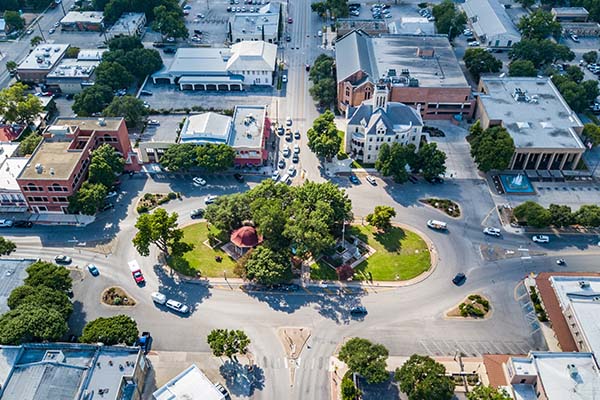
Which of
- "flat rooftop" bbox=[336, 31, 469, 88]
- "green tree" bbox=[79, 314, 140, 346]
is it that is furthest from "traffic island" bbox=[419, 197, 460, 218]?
"green tree" bbox=[79, 314, 140, 346]

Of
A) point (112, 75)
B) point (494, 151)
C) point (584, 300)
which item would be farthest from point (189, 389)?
point (112, 75)

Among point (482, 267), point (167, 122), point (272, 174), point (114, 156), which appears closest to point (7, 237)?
point (114, 156)

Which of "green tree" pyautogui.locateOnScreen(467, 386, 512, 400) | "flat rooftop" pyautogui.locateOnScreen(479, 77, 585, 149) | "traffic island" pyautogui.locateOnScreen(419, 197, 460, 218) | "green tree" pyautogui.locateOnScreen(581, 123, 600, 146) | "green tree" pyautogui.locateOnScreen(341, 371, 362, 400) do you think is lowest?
"traffic island" pyautogui.locateOnScreen(419, 197, 460, 218)

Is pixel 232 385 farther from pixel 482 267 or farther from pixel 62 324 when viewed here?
pixel 482 267

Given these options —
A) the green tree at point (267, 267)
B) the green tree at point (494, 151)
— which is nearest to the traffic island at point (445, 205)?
the green tree at point (494, 151)

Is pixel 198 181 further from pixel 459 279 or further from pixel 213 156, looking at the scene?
pixel 459 279

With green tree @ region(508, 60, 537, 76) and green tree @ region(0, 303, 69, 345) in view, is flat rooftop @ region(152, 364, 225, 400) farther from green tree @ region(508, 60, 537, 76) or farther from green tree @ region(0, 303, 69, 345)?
green tree @ region(508, 60, 537, 76)

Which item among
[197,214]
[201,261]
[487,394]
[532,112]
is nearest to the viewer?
[487,394]
